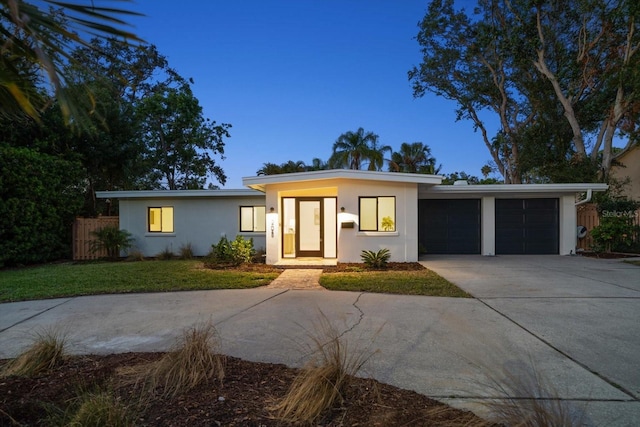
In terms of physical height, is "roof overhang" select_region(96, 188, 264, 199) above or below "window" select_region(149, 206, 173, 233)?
above

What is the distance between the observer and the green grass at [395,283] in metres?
7.41

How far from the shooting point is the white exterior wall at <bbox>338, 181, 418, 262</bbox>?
1197 centimetres

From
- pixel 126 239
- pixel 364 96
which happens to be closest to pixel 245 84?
pixel 364 96

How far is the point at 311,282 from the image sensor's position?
8.78m

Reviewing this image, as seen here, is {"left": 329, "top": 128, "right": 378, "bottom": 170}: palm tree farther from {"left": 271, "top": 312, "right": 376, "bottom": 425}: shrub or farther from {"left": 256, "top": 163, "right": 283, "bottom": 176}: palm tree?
{"left": 271, "top": 312, "right": 376, "bottom": 425}: shrub

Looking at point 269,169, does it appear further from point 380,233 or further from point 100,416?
point 100,416

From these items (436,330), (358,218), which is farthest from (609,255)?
(436,330)

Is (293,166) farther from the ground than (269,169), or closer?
farther from the ground

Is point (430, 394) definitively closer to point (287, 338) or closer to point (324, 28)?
point (287, 338)

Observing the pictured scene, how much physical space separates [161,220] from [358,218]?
858cm

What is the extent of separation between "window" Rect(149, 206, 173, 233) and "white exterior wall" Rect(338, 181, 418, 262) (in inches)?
303

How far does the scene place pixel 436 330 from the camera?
193 inches

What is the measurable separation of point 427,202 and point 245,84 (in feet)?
30.8

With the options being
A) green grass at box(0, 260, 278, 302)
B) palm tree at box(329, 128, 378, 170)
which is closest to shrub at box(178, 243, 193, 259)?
green grass at box(0, 260, 278, 302)
